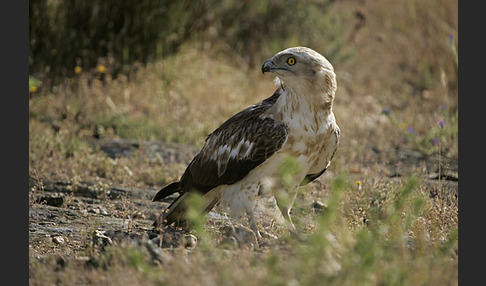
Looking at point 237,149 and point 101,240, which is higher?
point 237,149

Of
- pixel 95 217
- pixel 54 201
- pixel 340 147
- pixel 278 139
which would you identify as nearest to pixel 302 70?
pixel 278 139

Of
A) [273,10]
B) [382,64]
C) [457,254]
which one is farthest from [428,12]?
[457,254]

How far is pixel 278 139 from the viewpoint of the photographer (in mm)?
5137

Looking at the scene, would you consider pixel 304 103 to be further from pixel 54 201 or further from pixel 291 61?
pixel 54 201

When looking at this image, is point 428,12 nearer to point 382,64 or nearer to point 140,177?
point 382,64

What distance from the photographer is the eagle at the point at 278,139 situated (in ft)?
17.1

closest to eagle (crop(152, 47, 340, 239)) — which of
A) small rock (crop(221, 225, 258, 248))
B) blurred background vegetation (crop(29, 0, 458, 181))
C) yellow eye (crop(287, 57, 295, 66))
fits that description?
yellow eye (crop(287, 57, 295, 66))

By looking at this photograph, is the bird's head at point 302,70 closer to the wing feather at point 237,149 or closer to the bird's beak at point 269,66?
the bird's beak at point 269,66

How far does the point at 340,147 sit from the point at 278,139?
322 centimetres

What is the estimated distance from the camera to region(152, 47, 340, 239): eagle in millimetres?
5199

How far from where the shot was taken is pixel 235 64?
473 inches

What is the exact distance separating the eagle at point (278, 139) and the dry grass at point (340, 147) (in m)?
0.42

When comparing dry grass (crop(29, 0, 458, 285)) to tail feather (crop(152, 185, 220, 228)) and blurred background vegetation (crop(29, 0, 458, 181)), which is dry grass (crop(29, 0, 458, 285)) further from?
tail feather (crop(152, 185, 220, 228))

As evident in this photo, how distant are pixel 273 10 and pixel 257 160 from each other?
24.9 feet
